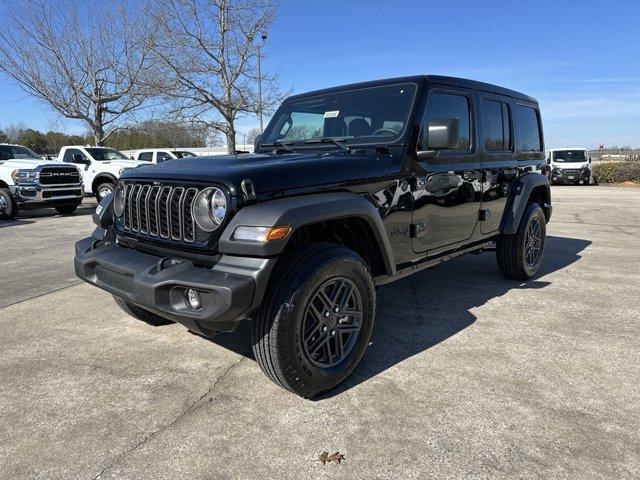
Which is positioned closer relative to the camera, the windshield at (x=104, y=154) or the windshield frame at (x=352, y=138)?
the windshield frame at (x=352, y=138)

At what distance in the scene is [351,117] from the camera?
3.80m

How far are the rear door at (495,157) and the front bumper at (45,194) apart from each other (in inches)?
440

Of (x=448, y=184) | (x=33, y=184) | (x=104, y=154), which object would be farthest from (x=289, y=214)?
(x=104, y=154)

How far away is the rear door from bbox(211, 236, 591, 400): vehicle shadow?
0.71 m

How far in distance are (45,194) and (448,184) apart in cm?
1136

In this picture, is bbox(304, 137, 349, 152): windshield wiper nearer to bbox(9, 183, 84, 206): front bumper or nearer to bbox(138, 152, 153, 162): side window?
bbox(9, 183, 84, 206): front bumper

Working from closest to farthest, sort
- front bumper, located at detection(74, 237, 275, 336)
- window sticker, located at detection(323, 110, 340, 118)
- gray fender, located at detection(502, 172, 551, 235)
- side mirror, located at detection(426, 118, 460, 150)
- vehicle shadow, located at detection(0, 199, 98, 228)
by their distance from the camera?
front bumper, located at detection(74, 237, 275, 336), side mirror, located at detection(426, 118, 460, 150), window sticker, located at detection(323, 110, 340, 118), gray fender, located at detection(502, 172, 551, 235), vehicle shadow, located at detection(0, 199, 98, 228)

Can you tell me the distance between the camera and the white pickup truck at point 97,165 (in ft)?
48.6

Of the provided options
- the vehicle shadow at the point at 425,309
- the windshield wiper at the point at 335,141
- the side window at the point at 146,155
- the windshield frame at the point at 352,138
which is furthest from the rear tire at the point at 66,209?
the windshield wiper at the point at 335,141

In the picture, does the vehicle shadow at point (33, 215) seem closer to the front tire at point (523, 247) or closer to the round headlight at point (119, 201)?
the round headlight at point (119, 201)

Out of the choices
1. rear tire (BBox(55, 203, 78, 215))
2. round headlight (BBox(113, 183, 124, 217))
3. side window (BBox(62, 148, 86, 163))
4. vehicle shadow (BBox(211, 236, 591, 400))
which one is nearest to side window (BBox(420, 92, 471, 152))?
vehicle shadow (BBox(211, 236, 591, 400))

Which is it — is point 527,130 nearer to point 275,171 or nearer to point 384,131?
point 384,131

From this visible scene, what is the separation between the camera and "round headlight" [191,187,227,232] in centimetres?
260

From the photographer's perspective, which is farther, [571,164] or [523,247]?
[571,164]
